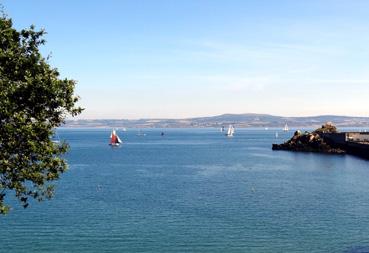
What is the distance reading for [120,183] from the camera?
106m

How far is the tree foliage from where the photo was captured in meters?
27.6

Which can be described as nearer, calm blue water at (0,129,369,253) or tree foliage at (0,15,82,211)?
tree foliage at (0,15,82,211)

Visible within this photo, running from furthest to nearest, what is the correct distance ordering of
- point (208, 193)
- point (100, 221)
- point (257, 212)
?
1. point (208, 193)
2. point (257, 212)
3. point (100, 221)

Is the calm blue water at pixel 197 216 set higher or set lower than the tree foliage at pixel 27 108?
lower

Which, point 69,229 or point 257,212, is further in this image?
point 257,212

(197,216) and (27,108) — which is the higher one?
(27,108)

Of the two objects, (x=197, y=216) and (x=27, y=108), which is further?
(x=197, y=216)

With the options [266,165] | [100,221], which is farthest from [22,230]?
[266,165]

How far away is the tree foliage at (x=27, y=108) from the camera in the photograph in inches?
1088

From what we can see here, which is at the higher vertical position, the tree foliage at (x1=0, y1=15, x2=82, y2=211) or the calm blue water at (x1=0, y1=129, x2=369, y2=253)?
the tree foliage at (x1=0, y1=15, x2=82, y2=211)

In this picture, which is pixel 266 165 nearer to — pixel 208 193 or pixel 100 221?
pixel 208 193

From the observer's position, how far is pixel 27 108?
29.1 meters

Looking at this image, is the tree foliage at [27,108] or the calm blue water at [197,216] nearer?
the tree foliage at [27,108]

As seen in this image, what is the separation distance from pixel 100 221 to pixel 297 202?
32985mm
